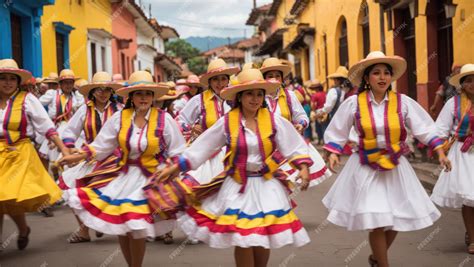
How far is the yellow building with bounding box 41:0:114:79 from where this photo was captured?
70.5 ft

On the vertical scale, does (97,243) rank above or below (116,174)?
below

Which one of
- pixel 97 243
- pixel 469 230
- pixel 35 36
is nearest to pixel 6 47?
pixel 35 36

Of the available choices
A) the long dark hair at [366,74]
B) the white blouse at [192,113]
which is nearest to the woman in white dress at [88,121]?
the white blouse at [192,113]

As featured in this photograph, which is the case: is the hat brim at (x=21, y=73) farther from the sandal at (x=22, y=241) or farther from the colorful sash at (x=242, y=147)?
the colorful sash at (x=242, y=147)

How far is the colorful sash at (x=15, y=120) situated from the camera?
7.12 m

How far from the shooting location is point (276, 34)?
1662 inches

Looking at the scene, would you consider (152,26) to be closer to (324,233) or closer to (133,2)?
(133,2)

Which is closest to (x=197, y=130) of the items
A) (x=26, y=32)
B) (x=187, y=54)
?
(x=26, y=32)

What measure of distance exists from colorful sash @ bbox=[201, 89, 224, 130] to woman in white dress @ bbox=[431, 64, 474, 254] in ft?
7.84

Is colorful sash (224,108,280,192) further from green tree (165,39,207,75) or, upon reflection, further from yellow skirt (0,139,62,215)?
green tree (165,39,207,75)

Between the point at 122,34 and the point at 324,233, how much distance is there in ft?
94.8

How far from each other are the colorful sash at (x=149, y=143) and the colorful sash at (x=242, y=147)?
79cm

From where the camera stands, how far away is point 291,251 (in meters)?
7.16

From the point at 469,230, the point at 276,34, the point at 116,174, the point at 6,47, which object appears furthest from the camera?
the point at 276,34
